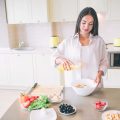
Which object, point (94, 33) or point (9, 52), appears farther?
point (9, 52)

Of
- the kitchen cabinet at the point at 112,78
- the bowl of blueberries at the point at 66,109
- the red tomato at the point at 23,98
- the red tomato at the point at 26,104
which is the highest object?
the red tomato at the point at 23,98

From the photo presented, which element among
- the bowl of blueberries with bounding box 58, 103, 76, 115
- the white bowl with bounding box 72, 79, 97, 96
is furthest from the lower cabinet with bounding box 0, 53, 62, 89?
the bowl of blueberries with bounding box 58, 103, 76, 115

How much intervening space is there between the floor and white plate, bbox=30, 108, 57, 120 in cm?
198

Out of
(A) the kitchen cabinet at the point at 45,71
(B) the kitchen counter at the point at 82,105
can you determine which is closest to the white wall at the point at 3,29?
(A) the kitchen cabinet at the point at 45,71

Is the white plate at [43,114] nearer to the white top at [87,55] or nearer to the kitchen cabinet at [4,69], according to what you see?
the white top at [87,55]

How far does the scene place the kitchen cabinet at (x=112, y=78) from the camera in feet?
11.4

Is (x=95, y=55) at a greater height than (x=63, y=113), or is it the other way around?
(x=95, y=55)

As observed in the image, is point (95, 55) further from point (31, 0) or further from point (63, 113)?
point (31, 0)

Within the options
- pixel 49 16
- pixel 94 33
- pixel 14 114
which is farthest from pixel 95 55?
pixel 49 16

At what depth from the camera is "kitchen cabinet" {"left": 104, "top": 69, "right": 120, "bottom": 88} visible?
347cm

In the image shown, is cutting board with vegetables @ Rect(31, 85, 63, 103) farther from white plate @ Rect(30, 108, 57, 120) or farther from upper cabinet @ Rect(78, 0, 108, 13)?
upper cabinet @ Rect(78, 0, 108, 13)

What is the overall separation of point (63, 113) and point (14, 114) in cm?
33

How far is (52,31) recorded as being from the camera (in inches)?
164

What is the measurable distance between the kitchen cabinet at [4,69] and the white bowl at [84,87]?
239 cm
